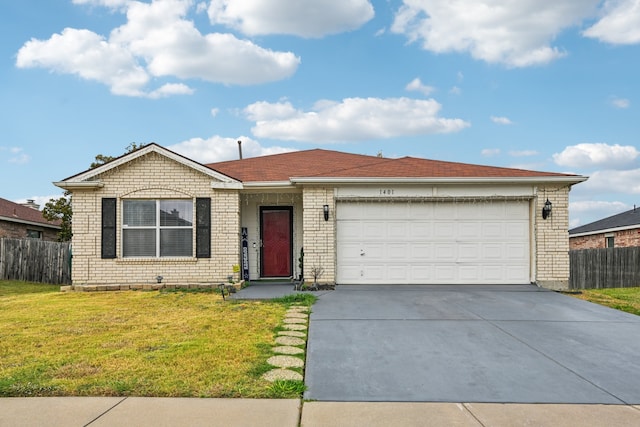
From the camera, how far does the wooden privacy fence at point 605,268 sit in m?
15.6

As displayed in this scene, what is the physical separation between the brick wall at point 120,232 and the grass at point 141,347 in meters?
1.61

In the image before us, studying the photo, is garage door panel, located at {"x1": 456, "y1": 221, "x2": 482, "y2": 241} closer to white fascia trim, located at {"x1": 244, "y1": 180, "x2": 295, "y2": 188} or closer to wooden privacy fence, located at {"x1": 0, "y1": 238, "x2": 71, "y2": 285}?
white fascia trim, located at {"x1": 244, "y1": 180, "x2": 295, "y2": 188}

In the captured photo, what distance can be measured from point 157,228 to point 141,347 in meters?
6.07

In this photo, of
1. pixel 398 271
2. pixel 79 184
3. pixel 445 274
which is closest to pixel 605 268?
pixel 445 274

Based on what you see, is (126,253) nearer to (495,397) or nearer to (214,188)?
(214,188)

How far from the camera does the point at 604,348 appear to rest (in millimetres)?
5758

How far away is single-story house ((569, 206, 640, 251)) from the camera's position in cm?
1965

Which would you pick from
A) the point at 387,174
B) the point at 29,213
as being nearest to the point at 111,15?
the point at 387,174

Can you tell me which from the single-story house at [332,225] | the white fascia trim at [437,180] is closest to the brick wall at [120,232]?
the single-story house at [332,225]

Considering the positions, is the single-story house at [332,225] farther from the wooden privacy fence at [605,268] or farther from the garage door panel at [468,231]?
the wooden privacy fence at [605,268]

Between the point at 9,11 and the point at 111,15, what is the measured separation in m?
2.56

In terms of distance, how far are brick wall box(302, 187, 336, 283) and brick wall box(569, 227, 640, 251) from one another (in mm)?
15442

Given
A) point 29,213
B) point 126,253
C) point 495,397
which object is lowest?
point 495,397

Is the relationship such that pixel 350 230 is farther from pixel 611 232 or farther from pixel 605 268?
pixel 611 232
